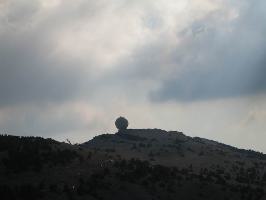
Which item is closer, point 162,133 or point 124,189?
point 124,189

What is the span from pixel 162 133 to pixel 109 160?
66.9 metres

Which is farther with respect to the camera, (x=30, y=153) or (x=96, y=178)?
(x=30, y=153)

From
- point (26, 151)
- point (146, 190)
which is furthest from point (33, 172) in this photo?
point (146, 190)

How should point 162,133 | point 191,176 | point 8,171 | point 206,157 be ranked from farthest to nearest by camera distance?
1. point 162,133
2. point 206,157
3. point 191,176
4. point 8,171

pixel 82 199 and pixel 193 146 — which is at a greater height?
pixel 193 146

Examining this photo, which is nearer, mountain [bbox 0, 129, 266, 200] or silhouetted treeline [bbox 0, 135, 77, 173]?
mountain [bbox 0, 129, 266, 200]

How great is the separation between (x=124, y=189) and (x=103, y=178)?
11.2 ft

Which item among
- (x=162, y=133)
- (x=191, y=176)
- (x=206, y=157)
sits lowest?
(x=191, y=176)

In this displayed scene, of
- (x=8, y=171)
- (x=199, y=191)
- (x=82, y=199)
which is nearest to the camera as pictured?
(x=82, y=199)

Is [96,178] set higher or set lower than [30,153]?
→ lower

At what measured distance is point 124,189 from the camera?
59000 mm

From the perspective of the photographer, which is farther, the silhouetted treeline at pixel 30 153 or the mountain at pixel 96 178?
the silhouetted treeline at pixel 30 153

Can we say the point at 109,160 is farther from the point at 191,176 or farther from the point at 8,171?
the point at 8,171

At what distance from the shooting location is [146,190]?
6122 cm
